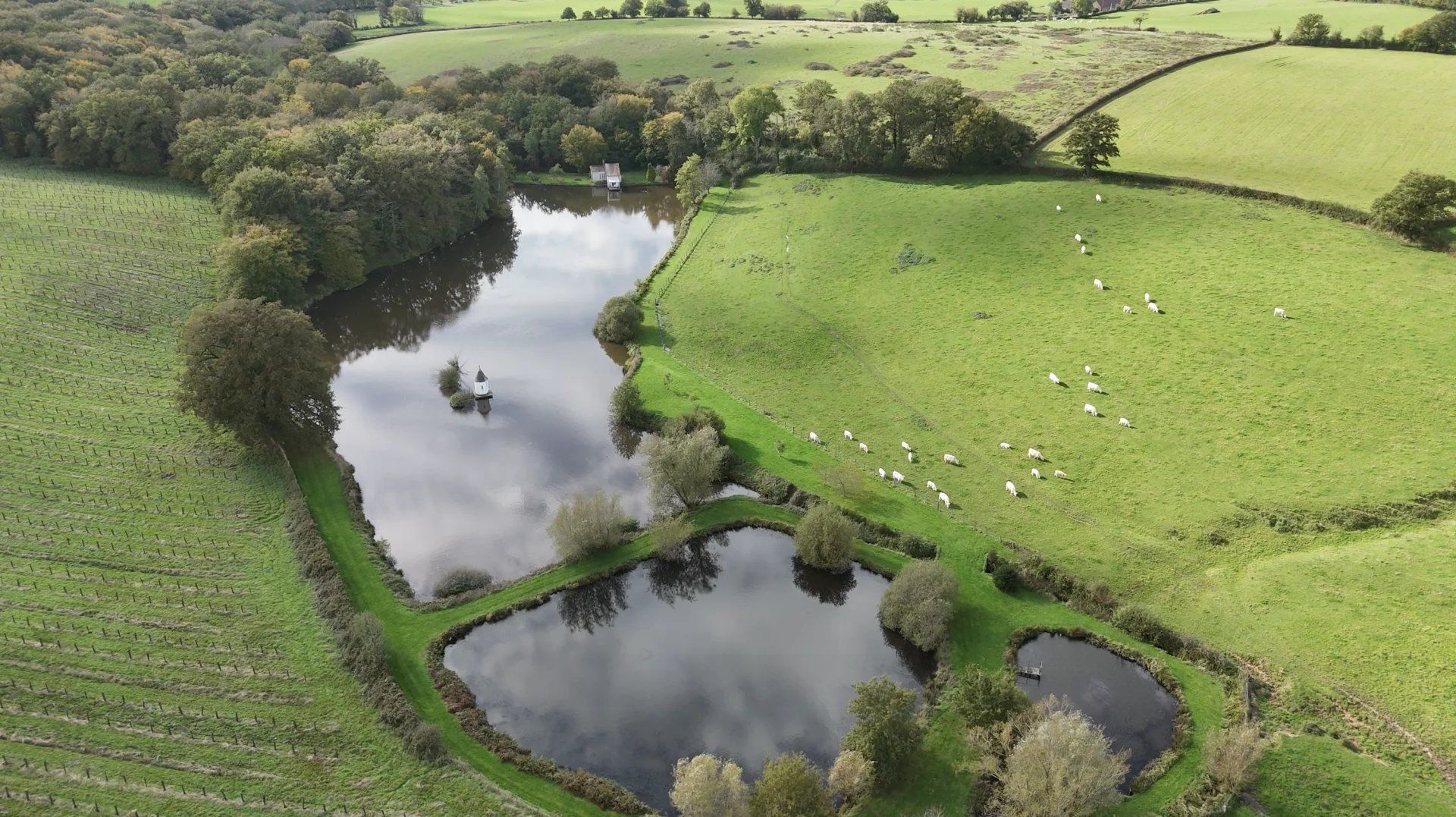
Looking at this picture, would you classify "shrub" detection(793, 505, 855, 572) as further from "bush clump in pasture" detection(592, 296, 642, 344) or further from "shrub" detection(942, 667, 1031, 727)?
"bush clump in pasture" detection(592, 296, 642, 344)

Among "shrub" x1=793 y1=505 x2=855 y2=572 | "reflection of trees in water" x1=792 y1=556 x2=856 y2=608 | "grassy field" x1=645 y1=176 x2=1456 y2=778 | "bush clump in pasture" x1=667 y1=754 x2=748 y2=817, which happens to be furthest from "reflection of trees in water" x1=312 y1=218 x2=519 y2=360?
"bush clump in pasture" x1=667 y1=754 x2=748 y2=817

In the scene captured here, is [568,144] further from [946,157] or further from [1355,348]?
[1355,348]

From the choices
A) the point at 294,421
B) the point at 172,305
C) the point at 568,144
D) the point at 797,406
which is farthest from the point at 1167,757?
the point at 568,144

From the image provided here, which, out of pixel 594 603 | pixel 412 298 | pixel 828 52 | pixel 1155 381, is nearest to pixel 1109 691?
pixel 594 603

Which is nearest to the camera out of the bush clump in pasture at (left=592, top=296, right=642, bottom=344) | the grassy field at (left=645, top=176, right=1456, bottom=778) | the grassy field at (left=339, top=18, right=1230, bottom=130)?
the grassy field at (left=645, top=176, right=1456, bottom=778)

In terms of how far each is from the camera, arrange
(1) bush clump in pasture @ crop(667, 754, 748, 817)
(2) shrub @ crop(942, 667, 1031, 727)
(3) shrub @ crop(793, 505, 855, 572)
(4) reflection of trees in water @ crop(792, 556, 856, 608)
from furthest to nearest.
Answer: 1. (4) reflection of trees in water @ crop(792, 556, 856, 608)
2. (3) shrub @ crop(793, 505, 855, 572)
3. (2) shrub @ crop(942, 667, 1031, 727)
4. (1) bush clump in pasture @ crop(667, 754, 748, 817)

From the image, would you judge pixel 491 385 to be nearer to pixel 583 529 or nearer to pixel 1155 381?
pixel 583 529
